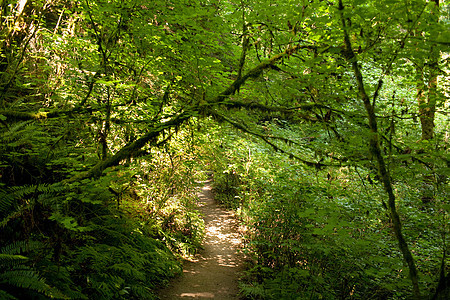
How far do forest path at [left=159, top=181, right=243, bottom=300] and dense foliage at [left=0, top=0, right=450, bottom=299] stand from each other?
0.54m

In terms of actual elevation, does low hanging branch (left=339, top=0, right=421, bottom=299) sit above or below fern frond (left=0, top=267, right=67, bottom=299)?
above

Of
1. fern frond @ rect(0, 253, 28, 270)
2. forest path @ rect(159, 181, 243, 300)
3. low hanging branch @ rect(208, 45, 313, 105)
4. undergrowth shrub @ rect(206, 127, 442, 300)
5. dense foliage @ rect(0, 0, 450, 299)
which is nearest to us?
fern frond @ rect(0, 253, 28, 270)

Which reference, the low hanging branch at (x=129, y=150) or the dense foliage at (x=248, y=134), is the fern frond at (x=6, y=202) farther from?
the low hanging branch at (x=129, y=150)

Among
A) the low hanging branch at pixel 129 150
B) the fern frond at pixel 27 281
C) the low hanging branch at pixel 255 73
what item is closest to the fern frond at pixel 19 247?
the fern frond at pixel 27 281

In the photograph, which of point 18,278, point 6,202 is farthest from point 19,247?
point 6,202

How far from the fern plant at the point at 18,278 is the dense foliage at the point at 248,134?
0.7 inches

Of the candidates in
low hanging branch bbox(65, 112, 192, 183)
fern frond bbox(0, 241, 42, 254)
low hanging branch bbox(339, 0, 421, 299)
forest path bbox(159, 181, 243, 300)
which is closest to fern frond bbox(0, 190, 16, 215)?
fern frond bbox(0, 241, 42, 254)

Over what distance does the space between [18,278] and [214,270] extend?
6.01 meters

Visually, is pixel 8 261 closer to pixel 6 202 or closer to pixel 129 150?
pixel 6 202

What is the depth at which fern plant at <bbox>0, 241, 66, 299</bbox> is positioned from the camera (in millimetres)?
2408

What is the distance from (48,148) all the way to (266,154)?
19.6 feet

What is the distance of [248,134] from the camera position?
17.3 feet

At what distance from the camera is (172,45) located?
15.3 feet

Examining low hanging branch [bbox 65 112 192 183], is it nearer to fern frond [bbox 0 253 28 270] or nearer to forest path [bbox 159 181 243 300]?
fern frond [bbox 0 253 28 270]
